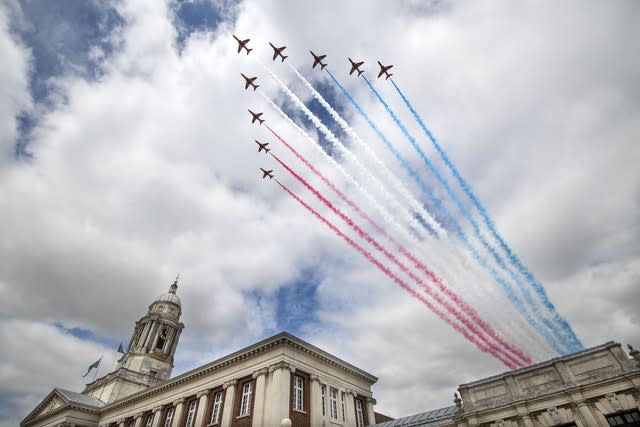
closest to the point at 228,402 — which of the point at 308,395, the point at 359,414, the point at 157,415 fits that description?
the point at 308,395

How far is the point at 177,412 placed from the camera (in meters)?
34.8

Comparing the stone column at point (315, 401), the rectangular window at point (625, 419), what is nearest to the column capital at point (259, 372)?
the stone column at point (315, 401)

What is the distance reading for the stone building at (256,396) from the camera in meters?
28.3

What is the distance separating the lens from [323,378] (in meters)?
32.2

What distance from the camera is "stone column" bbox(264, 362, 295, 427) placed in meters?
26.4

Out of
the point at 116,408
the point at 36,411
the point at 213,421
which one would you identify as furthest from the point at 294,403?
the point at 36,411

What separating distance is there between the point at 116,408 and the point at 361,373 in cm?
3265

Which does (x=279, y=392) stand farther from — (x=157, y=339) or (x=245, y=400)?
(x=157, y=339)

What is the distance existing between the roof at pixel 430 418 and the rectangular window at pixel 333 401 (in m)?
5.65

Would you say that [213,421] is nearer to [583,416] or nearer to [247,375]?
[247,375]

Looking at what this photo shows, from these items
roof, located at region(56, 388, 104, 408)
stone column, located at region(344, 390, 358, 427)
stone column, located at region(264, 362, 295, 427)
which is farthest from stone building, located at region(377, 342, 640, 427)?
roof, located at region(56, 388, 104, 408)

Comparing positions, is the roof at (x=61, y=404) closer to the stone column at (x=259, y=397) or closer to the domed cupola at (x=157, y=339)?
the domed cupola at (x=157, y=339)

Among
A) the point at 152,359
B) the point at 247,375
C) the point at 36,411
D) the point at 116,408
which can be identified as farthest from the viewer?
the point at 152,359

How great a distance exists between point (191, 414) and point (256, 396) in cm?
1022
